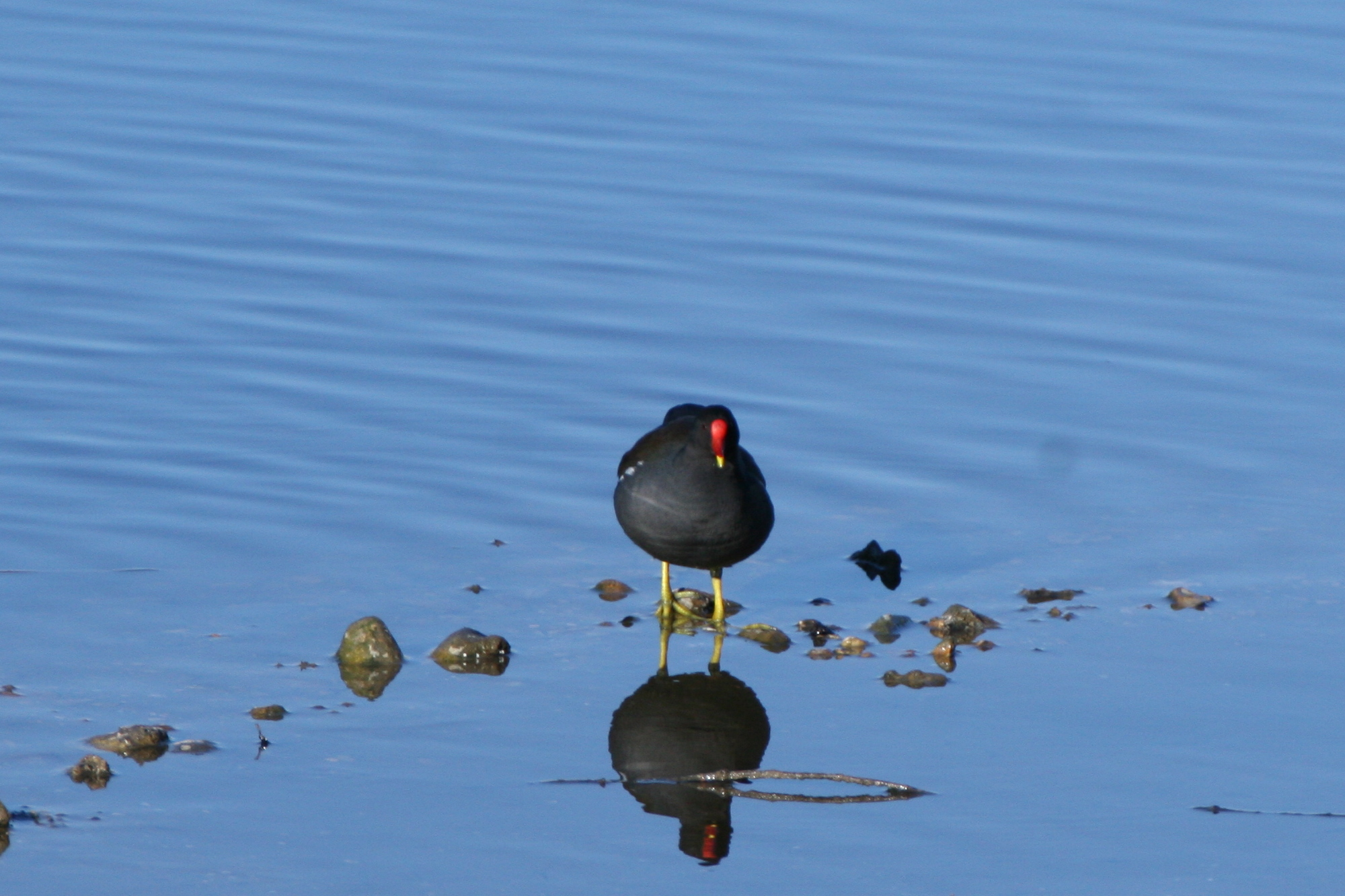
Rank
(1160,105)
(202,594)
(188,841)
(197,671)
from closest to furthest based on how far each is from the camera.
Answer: (188,841), (197,671), (202,594), (1160,105)

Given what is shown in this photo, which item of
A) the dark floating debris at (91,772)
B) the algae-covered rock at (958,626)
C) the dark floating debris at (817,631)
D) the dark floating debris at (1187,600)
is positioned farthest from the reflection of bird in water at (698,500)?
the dark floating debris at (91,772)

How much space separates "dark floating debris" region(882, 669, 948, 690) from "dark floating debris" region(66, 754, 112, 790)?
9.40ft

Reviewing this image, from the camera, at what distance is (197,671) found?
24.1 ft

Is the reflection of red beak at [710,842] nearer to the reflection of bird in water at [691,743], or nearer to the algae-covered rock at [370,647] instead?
the reflection of bird in water at [691,743]

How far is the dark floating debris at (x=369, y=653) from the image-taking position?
7.41m

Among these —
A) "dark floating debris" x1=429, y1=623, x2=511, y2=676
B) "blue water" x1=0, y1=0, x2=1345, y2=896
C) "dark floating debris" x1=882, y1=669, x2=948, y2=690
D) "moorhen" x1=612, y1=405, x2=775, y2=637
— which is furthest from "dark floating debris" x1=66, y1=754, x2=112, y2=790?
"dark floating debris" x1=882, y1=669, x2=948, y2=690

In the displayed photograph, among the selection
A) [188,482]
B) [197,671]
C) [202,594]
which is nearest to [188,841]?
[197,671]

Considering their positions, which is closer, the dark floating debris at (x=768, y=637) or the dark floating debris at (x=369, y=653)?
the dark floating debris at (x=369, y=653)

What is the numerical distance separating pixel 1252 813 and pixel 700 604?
2767 millimetres

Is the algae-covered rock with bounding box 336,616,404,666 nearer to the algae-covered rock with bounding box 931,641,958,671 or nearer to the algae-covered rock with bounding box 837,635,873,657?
the algae-covered rock with bounding box 837,635,873,657

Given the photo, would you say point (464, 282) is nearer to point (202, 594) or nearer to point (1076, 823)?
point (202, 594)

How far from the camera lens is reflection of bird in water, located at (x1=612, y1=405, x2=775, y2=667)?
25.7 ft

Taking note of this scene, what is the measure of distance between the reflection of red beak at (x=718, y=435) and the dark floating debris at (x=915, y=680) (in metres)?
1.10

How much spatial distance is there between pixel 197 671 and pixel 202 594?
3.01ft
